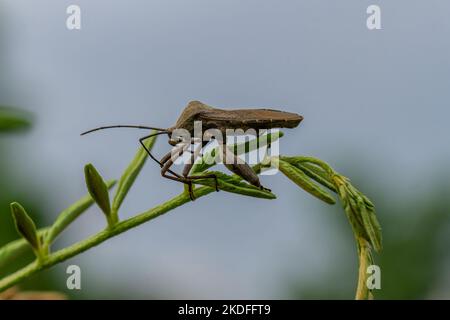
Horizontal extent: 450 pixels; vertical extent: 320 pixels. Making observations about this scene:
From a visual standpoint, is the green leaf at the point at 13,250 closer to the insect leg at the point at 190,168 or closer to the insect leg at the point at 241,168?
the insect leg at the point at 190,168

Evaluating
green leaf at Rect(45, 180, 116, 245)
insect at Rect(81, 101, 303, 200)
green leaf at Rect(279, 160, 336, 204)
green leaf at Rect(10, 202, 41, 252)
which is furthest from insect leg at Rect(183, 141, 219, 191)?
green leaf at Rect(10, 202, 41, 252)

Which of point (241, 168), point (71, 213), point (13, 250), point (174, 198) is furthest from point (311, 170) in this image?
point (13, 250)

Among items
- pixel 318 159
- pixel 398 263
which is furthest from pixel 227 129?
pixel 398 263

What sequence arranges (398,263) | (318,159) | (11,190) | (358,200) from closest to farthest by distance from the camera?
(358,200) → (318,159) → (11,190) → (398,263)

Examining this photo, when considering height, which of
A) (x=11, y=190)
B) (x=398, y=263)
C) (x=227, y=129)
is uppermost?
(x=227, y=129)

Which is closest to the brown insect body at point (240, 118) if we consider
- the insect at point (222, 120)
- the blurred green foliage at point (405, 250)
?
the insect at point (222, 120)
